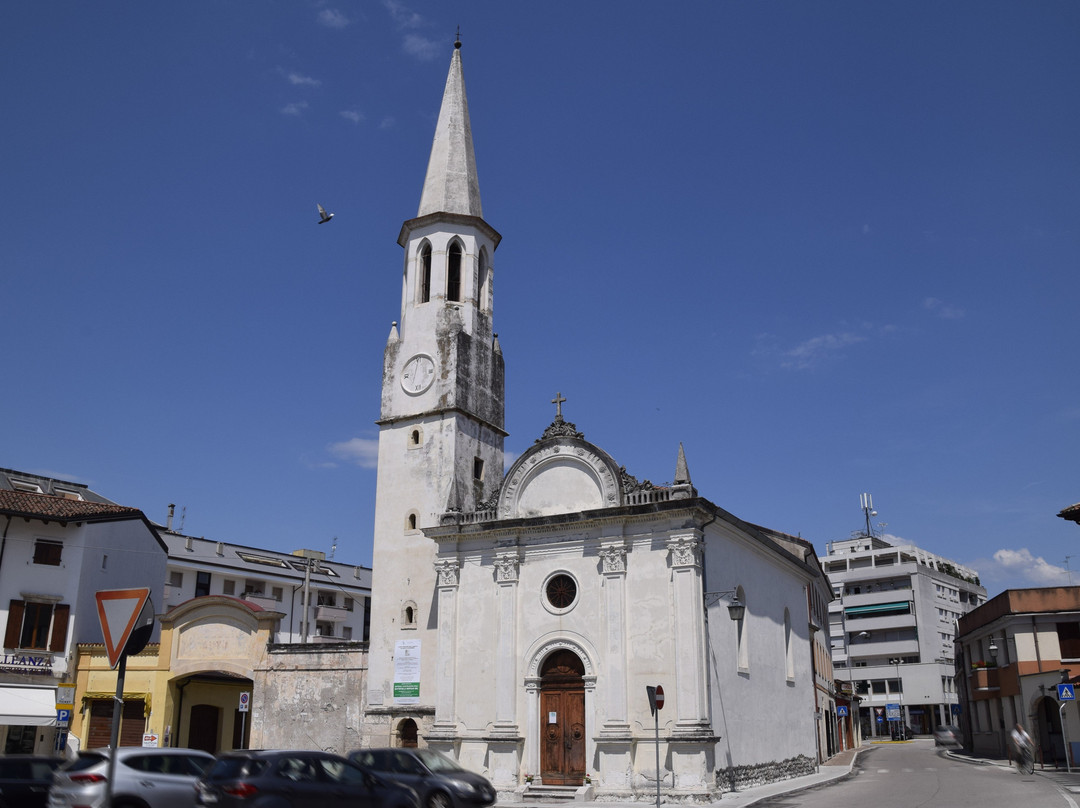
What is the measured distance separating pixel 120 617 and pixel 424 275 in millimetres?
27134

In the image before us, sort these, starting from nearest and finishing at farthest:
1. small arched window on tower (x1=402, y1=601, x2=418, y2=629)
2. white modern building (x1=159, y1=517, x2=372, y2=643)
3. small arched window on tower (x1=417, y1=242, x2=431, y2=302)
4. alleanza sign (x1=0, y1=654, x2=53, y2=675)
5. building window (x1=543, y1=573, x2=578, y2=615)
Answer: building window (x1=543, y1=573, x2=578, y2=615)
small arched window on tower (x1=402, y1=601, x2=418, y2=629)
alleanza sign (x1=0, y1=654, x2=53, y2=675)
small arched window on tower (x1=417, y1=242, x2=431, y2=302)
white modern building (x1=159, y1=517, x2=372, y2=643)

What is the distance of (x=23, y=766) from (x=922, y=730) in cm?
8607

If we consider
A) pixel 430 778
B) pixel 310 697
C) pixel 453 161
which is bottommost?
pixel 430 778

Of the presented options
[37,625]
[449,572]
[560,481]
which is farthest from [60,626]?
[560,481]

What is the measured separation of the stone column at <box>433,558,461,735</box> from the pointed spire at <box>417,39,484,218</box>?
46.3 feet

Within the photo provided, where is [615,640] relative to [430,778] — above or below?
above

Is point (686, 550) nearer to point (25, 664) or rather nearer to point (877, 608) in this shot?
point (25, 664)

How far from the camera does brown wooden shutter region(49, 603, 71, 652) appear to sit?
34438 millimetres

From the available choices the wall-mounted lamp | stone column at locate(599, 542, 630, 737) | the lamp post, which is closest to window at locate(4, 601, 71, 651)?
stone column at locate(599, 542, 630, 737)

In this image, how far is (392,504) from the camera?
1319 inches

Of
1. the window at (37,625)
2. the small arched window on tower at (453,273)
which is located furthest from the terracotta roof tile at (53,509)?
the small arched window on tower at (453,273)

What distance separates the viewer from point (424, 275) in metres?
35.9

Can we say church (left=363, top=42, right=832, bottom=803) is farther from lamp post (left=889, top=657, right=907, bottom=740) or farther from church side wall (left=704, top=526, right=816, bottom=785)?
lamp post (left=889, top=657, right=907, bottom=740)

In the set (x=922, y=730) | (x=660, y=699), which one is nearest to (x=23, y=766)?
(x=660, y=699)
